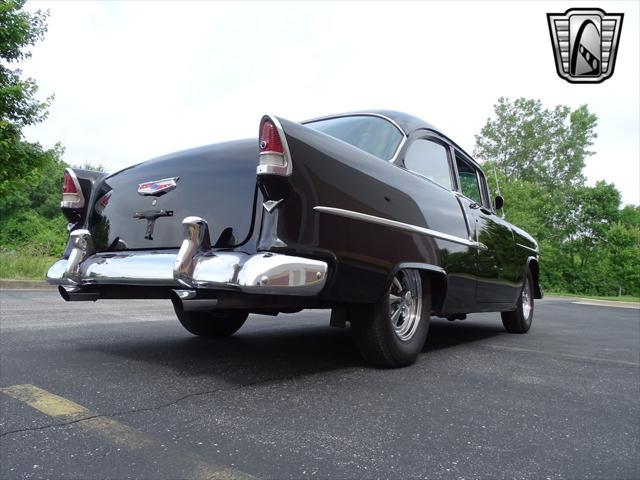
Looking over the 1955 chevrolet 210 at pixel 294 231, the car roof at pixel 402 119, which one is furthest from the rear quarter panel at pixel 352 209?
the car roof at pixel 402 119

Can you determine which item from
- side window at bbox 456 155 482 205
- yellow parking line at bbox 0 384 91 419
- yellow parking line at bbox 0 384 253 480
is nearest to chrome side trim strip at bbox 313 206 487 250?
side window at bbox 456 155 482 205

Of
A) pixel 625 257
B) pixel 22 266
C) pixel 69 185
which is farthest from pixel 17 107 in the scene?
pixel 625 257

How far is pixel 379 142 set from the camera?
11.2 ft

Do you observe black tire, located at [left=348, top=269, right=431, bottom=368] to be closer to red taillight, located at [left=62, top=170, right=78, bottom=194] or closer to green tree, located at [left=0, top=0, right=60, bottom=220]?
red taillight, located at [left=62, top=170, right=78, bottom=194]

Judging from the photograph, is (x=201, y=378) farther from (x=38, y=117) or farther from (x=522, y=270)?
(x=38, y=117)

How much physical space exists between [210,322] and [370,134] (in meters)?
2.04

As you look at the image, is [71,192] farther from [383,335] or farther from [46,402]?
[383,335]

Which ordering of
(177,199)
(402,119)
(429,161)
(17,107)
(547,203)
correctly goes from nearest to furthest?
(177,199)
(402,119)
(429,161)
(17,107)
(547,203)

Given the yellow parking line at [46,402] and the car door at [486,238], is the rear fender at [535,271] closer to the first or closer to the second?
the car door at [486,238]

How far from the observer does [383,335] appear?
3.03 metres

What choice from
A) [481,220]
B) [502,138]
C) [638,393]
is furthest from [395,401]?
[502,138]

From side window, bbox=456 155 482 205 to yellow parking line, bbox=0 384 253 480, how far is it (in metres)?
3.39

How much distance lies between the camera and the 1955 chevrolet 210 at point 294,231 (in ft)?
7.92

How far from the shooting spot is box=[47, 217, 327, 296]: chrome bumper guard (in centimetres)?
229
